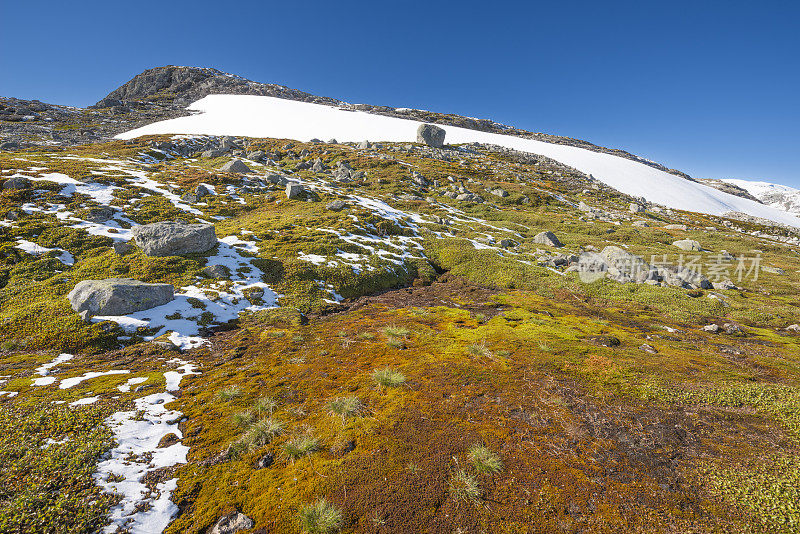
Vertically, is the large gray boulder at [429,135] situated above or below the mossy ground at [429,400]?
above

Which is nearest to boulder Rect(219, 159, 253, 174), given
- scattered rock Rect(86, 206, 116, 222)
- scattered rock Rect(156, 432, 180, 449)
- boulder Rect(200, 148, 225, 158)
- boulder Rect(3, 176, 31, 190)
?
boulder Rect(200, 148, 225, 158)

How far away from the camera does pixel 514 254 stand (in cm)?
3123

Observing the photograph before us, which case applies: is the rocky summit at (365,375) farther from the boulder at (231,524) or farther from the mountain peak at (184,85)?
the mountain peak at (184,85)

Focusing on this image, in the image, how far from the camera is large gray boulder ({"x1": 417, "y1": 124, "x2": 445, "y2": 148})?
103m

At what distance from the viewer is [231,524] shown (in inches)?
213

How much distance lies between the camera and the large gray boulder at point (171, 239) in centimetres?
1986

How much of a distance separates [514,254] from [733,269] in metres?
22.0

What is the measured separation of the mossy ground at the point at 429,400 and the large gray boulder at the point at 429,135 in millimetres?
92540

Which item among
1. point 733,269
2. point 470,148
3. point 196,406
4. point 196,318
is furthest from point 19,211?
point 470,148

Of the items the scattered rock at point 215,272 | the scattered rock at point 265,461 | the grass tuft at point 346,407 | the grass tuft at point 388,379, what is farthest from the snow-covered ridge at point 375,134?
the scattered rock at point 265,461

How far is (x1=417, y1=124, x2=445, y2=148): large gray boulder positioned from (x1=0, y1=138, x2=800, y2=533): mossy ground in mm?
92540

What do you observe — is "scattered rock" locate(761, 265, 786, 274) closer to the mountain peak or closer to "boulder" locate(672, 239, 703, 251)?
"boulder" locate(672, 239, 703, 251)

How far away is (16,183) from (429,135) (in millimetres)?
99050

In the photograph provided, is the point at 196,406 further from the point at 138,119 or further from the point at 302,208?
the point at 138,119
